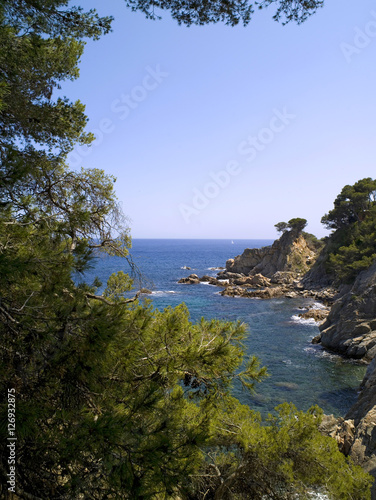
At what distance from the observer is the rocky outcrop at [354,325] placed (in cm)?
2047

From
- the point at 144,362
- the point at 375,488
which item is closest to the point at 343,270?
the point at 375,488

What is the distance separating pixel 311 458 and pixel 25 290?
5.17 meters

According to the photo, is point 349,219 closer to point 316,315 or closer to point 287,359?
point 316,315

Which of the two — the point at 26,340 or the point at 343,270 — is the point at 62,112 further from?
the point at 343,270

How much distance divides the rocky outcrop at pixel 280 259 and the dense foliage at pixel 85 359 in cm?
4952

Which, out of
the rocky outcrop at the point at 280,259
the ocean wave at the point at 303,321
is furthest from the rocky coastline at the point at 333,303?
the ocean wave at the point at 303,321

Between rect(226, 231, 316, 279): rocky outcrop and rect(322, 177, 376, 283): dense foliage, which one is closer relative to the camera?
rect(322, 177, 376, 283): dense foliage

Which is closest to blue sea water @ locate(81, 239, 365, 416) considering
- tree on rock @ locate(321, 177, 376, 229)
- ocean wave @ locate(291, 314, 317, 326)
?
ocean wave @ locate(291, 314, 317, 326)

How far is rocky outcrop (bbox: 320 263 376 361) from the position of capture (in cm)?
2047

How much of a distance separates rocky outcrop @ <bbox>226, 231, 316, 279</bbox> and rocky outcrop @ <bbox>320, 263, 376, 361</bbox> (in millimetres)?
28741

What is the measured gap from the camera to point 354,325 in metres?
21.9

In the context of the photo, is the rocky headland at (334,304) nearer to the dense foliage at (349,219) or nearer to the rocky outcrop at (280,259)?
the rocky outcrop at (280,259)

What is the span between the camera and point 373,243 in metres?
31.8

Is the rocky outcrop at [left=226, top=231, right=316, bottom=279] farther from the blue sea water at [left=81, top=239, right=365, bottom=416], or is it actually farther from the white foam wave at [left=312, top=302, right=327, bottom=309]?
the blue sea water at [left=81, top=239, right=365, bottom=416]
